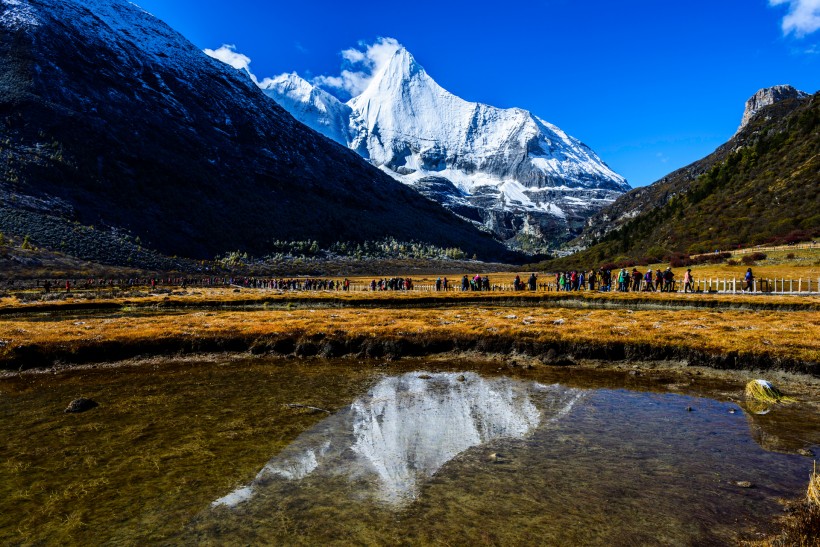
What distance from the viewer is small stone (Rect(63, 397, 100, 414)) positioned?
48.8ft

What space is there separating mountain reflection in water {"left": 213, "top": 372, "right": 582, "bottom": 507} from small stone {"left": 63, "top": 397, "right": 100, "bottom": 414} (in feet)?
27.7

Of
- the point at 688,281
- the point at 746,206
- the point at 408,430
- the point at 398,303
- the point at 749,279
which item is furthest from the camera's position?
the point at 746,206

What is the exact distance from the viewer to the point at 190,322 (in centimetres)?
3309

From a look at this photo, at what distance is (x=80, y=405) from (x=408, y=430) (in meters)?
11.2

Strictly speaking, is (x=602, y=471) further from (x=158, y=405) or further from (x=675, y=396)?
(x=158, y=405)

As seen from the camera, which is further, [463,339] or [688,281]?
[688,281]

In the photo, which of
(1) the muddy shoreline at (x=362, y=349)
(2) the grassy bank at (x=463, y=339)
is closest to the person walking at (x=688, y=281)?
(2) the grassy bank at (x=463, y=339)

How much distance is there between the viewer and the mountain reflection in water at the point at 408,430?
10023mm

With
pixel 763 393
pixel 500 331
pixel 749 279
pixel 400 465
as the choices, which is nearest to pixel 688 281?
pixel 749 279

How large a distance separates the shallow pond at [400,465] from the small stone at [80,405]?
37cm

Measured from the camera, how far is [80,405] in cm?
1509

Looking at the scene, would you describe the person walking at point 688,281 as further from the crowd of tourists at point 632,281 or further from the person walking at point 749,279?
the person walking at point 749,279

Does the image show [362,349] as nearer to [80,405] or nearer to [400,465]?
[80,405]

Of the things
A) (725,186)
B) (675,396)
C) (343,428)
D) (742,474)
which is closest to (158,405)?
(343,428)
